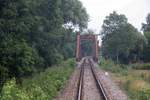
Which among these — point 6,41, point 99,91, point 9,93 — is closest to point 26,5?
point 6,41

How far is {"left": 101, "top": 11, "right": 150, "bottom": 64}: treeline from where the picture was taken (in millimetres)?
55934

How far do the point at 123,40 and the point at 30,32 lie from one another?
876 inches

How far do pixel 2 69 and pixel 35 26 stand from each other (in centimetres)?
1155

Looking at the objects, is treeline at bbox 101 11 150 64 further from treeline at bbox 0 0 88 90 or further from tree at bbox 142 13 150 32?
tree at bbox 142 13 150 32

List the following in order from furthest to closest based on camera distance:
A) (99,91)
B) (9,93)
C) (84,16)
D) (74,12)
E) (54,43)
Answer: (84,16), (74,12), (54,43), (99,91), (9,93)

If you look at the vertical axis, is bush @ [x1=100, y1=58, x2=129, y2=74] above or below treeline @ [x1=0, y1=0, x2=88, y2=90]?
below

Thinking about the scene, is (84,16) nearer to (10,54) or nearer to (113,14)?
(113,14)

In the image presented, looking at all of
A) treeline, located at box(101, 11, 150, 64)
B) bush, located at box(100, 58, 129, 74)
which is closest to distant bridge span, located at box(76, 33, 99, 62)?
treeline, located at box(101, 11, 150, 64)

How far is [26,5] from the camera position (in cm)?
3062

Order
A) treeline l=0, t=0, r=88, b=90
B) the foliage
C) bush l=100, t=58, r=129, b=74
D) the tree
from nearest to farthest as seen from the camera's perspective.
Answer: treeline l=0, t=0, r=88, b=90
bush l=100, t=58, r=129, b=74
the foliage
the tree

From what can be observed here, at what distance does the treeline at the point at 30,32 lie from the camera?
27297 mm

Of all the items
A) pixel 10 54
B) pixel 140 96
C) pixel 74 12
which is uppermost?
pixel 74 12

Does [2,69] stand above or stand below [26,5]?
below

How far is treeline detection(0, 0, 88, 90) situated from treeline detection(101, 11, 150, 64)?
512 cm
